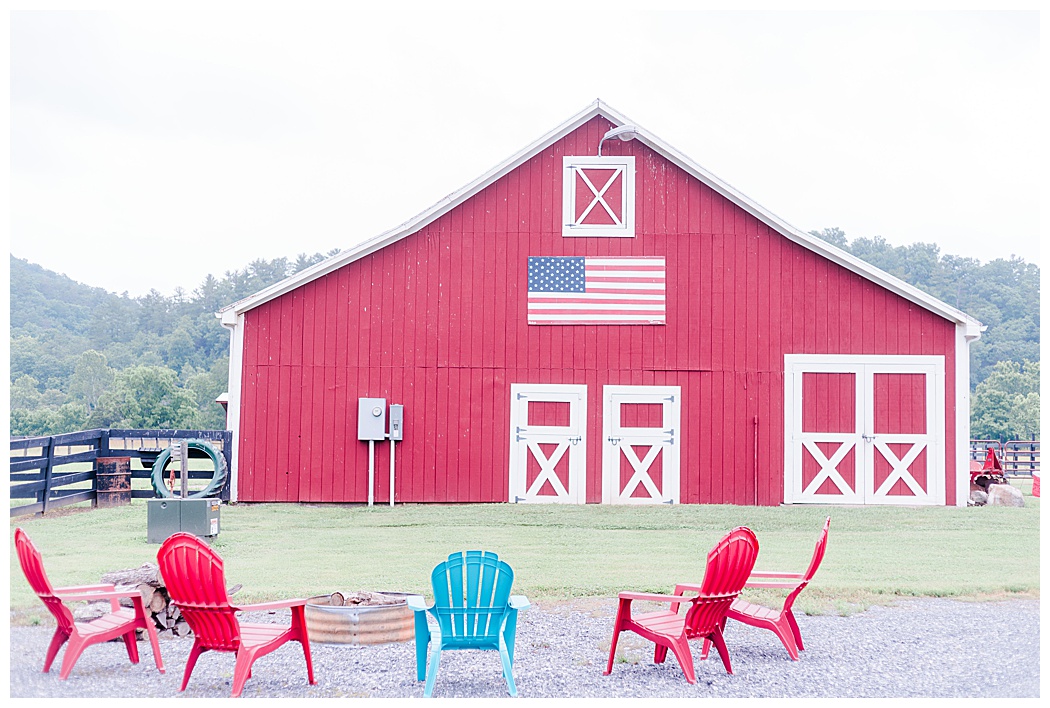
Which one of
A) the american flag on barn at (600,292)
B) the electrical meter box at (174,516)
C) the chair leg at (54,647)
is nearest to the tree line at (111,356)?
the electrical meter box at (174,516)

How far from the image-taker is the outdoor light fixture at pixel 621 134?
13.0 m

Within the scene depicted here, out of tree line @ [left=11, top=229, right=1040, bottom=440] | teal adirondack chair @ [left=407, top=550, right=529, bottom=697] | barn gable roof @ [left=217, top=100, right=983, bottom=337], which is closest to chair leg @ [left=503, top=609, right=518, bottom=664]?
teal adirondack chair @ [left=407, top=550, right=529, bottom=697]

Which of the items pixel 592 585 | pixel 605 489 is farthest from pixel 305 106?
pixel 592 585

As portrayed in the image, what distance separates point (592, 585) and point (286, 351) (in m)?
6.84

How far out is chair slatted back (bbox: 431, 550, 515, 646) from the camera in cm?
525

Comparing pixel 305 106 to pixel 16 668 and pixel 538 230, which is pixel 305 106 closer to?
pixel 538 230

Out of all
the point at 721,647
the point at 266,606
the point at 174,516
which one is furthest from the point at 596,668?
the point at 174,516

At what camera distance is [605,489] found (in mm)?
13172

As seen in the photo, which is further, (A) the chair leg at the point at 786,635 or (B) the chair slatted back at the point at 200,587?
(A) the chair leg at the point at 786,635

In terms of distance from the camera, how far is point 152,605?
633 centimetres

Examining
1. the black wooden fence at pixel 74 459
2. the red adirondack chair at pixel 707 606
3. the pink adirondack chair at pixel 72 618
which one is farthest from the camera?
the black wooden fence at pixel 74 459

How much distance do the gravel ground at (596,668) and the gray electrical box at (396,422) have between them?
6.44 meters

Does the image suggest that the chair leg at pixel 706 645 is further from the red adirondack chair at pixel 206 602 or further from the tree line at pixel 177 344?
the tree line at pixel 177 344

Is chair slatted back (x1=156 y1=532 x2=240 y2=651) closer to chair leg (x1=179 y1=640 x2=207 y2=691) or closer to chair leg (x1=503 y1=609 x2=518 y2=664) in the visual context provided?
chair leg (x1=179 y1=640 x2=207 y2=691)
